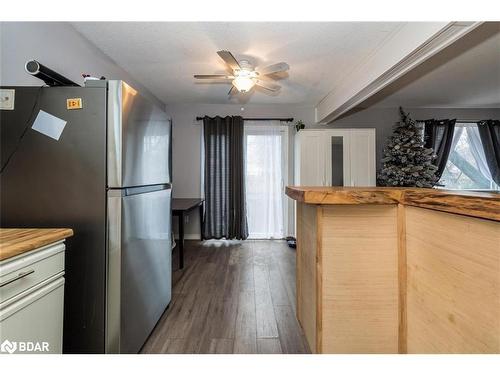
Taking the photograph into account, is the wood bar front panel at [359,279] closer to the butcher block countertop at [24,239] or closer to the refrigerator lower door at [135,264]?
the refrigerator lower door at [135,264]

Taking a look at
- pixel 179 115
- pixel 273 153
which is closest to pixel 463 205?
pixel 273 153

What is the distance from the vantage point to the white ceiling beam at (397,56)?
165 centimetres

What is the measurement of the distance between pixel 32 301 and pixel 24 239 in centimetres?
25

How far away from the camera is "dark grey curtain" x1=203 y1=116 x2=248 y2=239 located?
4.28 m

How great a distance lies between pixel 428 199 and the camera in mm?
935

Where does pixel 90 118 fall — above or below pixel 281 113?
below

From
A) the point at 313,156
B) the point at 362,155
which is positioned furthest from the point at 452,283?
the point at 362,155

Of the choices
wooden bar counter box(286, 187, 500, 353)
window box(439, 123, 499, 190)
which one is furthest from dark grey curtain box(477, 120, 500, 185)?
wooden bar counter box(286, 187, 500, 353)

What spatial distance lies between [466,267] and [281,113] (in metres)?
→ 4.09

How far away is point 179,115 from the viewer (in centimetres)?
449

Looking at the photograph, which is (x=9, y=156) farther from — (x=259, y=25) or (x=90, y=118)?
(x=259, y=25)

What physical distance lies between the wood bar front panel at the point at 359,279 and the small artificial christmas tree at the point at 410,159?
10.2 feet

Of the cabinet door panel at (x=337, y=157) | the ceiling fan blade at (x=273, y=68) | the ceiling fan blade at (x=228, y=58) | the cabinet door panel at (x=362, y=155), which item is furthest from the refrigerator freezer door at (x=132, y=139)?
the cabinet door panel at (x=362, y=155)
